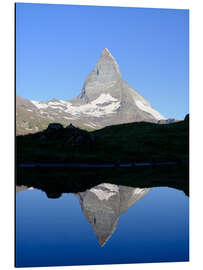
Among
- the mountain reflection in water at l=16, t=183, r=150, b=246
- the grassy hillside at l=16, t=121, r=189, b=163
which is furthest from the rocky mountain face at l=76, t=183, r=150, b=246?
the grassy hillside at l=16, t=121, r=189, b=163

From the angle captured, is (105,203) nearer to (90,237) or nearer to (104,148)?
(90,237)

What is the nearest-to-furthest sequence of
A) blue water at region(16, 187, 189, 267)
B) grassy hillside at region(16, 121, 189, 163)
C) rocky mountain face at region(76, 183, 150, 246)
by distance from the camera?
blue water at region(16, 187, 189, 267) → rocky mountain face at region(76, 183, 150, 246) → grassy hillside at region(16, 121, 189, 163)

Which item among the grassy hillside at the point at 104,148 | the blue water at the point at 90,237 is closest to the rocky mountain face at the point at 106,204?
the blue water at the point at 90,237

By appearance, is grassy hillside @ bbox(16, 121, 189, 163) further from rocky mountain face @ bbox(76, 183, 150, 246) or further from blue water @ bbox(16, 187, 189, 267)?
blue water @ bbox(16, 187, 189, 267)

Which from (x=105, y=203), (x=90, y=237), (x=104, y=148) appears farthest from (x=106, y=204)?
(x=104, y=148)
